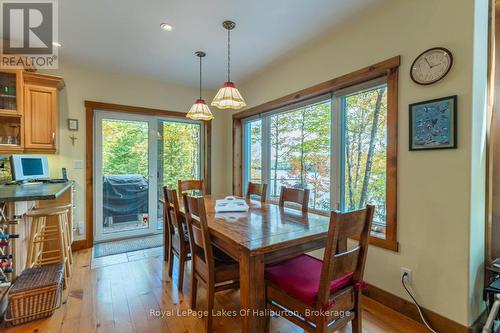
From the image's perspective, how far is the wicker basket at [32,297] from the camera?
1738 mm

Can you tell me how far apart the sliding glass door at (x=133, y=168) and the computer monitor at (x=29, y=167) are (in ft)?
2.04

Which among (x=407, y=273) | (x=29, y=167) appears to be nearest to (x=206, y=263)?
(x=407, y=273)

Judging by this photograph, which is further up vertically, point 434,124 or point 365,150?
point 434,124

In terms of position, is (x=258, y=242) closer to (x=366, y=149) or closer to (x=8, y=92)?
(x=366, y=149)

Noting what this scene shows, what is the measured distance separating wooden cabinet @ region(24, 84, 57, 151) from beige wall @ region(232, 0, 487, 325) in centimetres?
355

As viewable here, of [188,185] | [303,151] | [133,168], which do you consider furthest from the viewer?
[133,168]

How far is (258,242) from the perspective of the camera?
136 cm

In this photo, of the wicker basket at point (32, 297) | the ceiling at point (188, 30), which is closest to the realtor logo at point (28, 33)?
the ceiling at point (188, 30)

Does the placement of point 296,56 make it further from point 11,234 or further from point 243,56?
point 11,234

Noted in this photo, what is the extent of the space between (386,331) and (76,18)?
366 centimetres

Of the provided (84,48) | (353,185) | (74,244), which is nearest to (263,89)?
(353,185)

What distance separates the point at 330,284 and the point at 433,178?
Result: 48.1 inches

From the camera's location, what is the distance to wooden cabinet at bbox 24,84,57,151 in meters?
2.85

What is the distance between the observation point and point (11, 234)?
1819 mm
